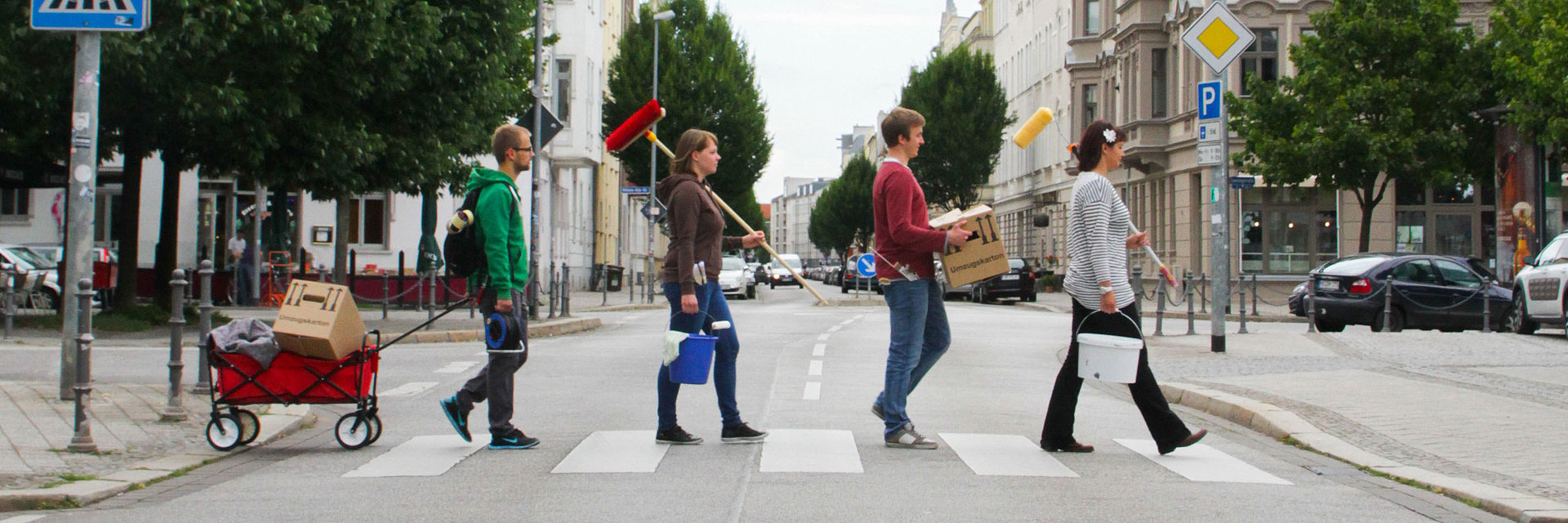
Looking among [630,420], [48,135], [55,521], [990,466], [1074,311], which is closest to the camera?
[55,521]

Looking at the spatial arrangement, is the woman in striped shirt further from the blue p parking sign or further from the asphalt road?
the blue p parking sign

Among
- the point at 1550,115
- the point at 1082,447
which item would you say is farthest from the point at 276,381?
the point at 1550,115

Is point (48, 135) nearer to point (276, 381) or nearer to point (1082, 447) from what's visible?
point (276, 381)

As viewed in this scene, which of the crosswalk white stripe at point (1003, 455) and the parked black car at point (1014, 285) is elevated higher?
the parked black car at point (1014, 285)

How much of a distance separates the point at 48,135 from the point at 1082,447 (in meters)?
14.8

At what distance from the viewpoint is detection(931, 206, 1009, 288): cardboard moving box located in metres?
7.89

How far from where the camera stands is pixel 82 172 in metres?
9.15

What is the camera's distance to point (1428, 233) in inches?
1529

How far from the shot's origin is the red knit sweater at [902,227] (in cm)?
770

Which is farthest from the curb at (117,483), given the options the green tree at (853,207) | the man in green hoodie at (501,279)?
the green tree at (853,207)

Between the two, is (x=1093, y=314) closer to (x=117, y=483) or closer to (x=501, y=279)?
(x=501, y=279)

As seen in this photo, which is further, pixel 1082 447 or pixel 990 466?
pixel 1082 447

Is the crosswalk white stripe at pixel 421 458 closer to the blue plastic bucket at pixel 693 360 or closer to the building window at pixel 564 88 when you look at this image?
the blue plastic bucket at pixel 693 360

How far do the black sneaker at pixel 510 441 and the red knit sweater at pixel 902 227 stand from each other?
2.02 m
